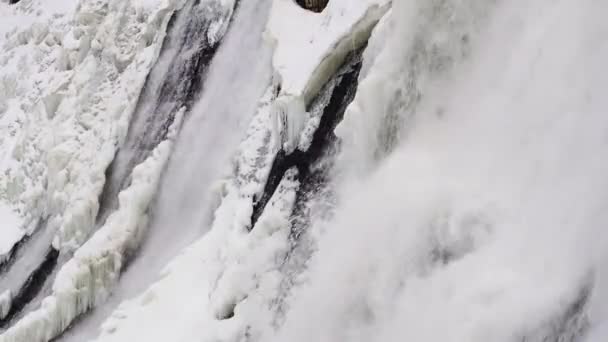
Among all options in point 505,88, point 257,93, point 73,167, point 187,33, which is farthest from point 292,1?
point 505,88

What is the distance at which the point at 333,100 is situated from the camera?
272 inches

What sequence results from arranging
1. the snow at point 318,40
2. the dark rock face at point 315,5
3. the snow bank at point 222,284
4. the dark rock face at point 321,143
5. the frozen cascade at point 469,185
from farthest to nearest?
the dark rock face at point 315,5
the snow at point 318,40
the dark rock face at point 321,143
the snow bank at point 222,284
the frozen cascade at point 469,185

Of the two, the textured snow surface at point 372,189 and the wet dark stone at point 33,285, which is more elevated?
the textured snow surface at point 372,189

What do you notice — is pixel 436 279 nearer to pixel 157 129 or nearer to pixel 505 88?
pixel 505 88

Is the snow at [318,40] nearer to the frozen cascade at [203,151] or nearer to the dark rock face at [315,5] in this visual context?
the dark rock face at [315,5]

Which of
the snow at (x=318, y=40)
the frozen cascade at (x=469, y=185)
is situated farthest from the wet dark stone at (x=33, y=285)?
the frozen cascade at (x=469, y=185)

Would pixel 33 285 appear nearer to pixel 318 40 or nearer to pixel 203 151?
pixel 203 151

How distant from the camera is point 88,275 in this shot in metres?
8.27

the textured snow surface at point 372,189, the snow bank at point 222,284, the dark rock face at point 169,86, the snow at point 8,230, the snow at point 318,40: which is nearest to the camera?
the textured snow surface at point 372,189

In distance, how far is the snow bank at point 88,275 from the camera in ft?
27.0

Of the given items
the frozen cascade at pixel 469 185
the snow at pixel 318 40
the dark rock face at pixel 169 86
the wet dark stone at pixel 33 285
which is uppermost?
the frozen cascade at pixel 469 185

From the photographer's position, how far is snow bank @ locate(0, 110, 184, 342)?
822cm

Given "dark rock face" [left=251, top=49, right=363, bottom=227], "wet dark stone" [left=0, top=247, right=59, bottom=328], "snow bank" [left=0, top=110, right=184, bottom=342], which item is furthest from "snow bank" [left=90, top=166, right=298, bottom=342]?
"wet dark stone" [left=0, top=247, right=59, bottom=328]

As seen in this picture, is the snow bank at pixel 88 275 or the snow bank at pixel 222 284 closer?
the snow bank at pixel 222 284
